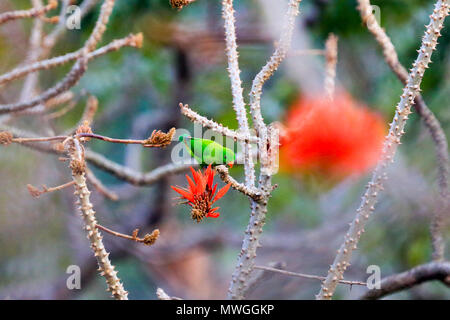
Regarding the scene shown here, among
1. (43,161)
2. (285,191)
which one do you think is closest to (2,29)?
(43,161)

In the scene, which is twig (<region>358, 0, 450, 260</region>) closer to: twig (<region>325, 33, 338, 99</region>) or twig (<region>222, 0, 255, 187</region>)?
twig (<region>325, 33, 338, 99</region>)

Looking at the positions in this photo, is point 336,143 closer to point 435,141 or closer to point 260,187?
point 435,141

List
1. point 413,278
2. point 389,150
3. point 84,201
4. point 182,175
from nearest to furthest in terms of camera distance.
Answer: point 84,201, point 389,150, point 413,278, point 182,175

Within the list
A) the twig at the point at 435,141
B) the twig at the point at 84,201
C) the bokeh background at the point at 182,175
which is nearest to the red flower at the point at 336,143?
the bokeh background at the point at 182,175

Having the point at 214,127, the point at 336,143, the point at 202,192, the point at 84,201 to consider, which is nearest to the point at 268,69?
the point at 214,127

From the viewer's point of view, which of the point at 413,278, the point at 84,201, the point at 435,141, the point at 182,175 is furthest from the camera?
the point at 182,175

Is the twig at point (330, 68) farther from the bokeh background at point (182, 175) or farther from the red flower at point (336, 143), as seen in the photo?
the bokeh background at point (182, 175)

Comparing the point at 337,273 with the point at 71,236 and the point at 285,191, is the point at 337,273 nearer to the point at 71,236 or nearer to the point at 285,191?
the point at 285,191
